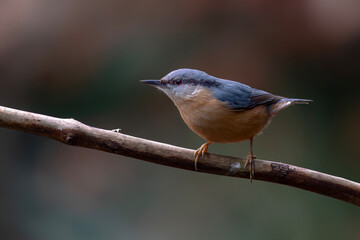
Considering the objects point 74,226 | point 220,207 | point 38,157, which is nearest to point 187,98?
point 220,207

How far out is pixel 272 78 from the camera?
514 cm

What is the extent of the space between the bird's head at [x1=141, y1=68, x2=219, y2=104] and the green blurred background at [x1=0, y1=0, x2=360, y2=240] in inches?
76.0

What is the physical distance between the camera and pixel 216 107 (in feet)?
9.19

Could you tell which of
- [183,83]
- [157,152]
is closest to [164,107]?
[183,83]

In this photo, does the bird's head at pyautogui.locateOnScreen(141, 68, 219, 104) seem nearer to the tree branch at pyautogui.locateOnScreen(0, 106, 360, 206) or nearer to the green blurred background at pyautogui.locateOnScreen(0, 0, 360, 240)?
the tree branch at pyautogui.locateOnScreen(0, 106, 360, 206)

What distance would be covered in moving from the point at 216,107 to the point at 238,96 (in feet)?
0.95

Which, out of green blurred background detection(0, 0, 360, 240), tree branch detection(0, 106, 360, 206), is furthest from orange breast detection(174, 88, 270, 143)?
green blurred background detection(0, 0, 360, 240)

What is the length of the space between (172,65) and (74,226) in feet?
7.88

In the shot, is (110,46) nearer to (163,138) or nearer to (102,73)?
(102,73)

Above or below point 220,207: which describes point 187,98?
above

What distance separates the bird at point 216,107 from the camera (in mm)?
2734

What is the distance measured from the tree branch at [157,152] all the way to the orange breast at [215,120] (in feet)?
0.62

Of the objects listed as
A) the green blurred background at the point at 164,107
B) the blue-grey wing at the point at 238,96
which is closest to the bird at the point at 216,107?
the blue-grey wing at the point at 238,96

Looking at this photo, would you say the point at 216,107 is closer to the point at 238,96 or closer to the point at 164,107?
the point at 238,96
